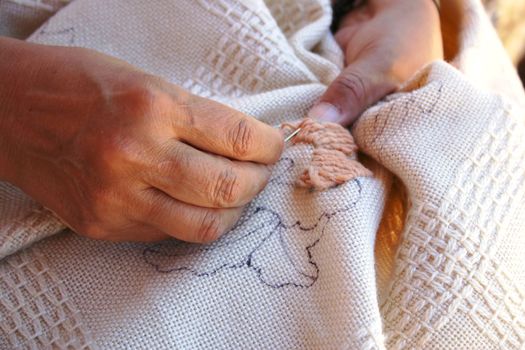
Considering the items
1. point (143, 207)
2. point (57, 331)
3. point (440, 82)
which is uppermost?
point (440, 82)

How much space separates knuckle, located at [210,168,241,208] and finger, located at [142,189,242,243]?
0.02 meters

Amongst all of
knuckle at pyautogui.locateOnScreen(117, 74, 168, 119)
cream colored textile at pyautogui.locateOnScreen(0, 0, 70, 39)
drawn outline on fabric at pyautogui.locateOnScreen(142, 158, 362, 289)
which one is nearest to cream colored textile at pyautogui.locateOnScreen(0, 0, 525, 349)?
drawn outline on fabric at pyautogui.locateOnScreen(142, 158, 362, 289)

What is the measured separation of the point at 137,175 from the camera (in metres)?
0.51

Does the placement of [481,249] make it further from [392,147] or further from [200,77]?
[200,77]

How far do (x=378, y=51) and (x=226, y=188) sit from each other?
342 mm

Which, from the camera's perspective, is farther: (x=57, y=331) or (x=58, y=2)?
(x=58, y=2)

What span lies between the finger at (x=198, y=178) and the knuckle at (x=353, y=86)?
0.63ft

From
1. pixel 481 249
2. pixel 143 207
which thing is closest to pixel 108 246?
pixel 143 207

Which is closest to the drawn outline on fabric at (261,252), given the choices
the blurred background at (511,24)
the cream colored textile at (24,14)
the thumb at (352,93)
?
the thumb at (352,93)

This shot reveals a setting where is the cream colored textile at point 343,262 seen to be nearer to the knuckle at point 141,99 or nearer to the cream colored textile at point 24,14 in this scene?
the knuckle at point 141,99

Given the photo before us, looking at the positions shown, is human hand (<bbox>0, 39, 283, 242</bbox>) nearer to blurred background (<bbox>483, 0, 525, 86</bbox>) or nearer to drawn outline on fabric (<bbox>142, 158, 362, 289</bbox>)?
drawn outline on fabric (<bbox>142, 158, 362, 289</bbox>)

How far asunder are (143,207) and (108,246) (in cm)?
9

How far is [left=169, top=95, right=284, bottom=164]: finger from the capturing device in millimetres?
525

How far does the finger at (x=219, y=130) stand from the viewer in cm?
52
